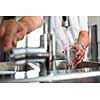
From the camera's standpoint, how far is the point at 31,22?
208 centimetres

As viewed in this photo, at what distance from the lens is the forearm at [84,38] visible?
2055 millimetres

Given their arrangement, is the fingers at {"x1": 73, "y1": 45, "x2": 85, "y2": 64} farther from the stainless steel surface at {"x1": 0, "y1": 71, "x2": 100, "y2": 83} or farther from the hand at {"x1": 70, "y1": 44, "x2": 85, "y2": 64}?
the stainless steel surface at {"x1": 0, "y1": 71, "x2": 100, "y2": 83}

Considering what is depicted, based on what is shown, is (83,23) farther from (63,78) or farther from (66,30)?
(63,78)

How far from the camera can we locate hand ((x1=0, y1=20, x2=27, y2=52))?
2064 millimetres

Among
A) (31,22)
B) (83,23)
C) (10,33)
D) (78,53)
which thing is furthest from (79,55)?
(10,33)

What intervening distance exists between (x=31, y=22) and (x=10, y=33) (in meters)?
0.18

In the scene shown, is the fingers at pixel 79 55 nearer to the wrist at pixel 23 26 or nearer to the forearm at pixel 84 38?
the forearm at pixel 84 38

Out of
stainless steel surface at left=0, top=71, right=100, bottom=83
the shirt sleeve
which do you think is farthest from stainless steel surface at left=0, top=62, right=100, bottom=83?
the shirt sleeve

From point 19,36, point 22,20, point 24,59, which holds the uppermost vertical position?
point 22,20

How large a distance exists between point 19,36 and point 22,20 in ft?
0.42

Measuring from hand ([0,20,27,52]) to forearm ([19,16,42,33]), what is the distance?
0.9 inches
